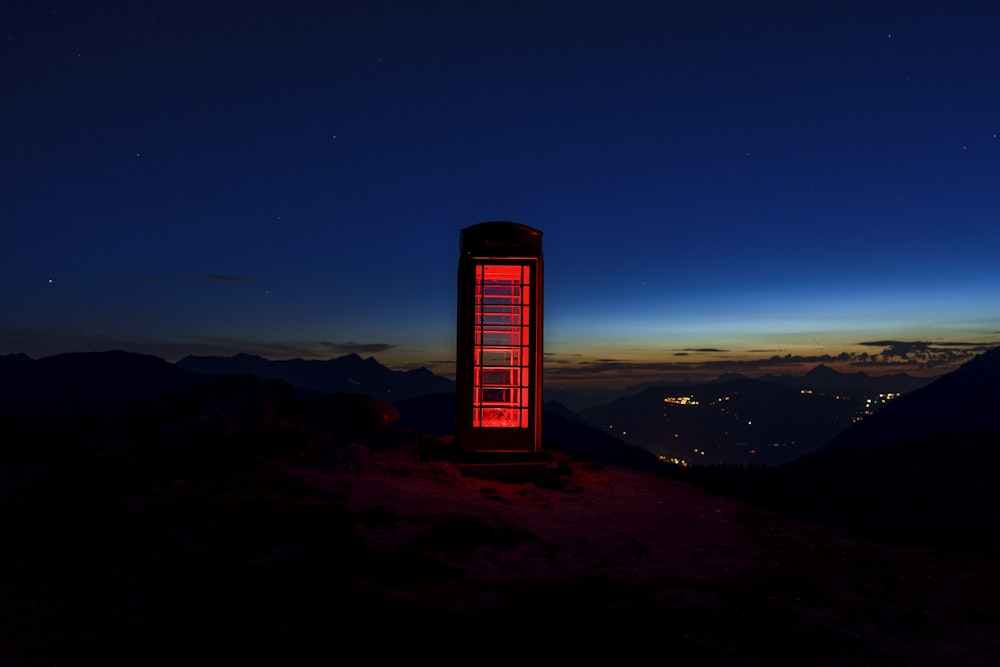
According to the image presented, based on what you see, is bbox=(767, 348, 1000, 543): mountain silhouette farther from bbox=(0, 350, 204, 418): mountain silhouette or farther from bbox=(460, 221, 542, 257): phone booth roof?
bbox=(0, 350, 204, 418): mountain silhouette

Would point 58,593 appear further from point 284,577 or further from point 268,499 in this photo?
point 268,499

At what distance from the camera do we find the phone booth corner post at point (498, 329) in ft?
35.4

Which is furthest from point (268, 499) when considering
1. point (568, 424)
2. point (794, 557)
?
point (568, 424)

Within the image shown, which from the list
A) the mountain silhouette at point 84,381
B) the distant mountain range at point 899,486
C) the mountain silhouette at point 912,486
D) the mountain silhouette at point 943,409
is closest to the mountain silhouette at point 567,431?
the mountain silhouette at point 943,409

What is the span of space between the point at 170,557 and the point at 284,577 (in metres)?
1.31

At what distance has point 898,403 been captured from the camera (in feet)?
299

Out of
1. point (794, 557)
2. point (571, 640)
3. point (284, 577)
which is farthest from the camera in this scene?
point (794, 557)

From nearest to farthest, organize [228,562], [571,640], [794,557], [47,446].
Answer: [571,640] → [228,562] → [794,557] → [47,446]

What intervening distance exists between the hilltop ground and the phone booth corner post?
2908mm

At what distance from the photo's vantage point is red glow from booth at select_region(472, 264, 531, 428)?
10.9 metres

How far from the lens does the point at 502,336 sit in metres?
11.2

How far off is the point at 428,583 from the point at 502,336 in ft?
23.1

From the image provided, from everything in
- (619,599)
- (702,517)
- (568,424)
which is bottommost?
(568,424)

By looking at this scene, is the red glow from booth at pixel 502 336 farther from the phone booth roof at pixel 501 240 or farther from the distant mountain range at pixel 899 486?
the distant mountain range at pixel 899 486
